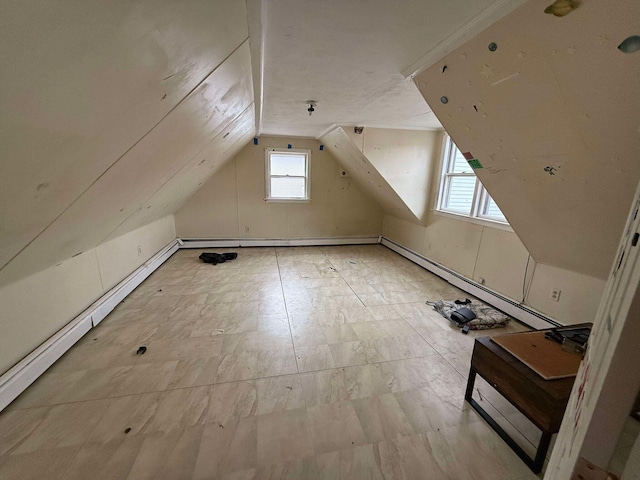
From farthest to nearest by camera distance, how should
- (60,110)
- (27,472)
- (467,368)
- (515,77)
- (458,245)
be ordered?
(458,245), (467,368), (515,77), (27,472), (60,110)

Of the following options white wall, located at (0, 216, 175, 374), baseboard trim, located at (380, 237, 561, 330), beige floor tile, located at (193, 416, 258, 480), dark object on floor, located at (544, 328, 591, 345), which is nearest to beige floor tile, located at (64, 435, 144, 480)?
beige floor tile, located at (193, 416, 258, 480)

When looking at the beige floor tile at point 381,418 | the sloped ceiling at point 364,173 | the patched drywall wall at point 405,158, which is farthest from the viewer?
the sloped ceiling at point 364,173

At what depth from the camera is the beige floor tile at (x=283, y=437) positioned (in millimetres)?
1303

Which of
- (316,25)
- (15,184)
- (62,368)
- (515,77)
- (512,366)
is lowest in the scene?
(62,368)

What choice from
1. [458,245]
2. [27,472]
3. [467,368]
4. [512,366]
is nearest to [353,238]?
[458,245]

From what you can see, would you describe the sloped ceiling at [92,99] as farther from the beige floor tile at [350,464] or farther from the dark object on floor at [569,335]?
the dark object on floor at [569,335]

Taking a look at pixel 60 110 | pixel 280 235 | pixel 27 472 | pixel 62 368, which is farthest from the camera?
pixel 280 235

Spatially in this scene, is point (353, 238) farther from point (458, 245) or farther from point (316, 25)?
point (316, 25)

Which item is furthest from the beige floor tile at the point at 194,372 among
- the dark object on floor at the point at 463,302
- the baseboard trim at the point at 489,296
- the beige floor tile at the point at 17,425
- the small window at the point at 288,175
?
the small window at the point at 288,175

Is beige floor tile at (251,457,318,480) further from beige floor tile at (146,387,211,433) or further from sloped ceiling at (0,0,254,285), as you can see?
sloped ceiling at (0,0,254,285)

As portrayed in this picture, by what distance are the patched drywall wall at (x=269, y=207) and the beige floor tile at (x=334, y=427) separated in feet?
12.9

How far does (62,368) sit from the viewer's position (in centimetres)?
→ 183

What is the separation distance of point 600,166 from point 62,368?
11.4ft

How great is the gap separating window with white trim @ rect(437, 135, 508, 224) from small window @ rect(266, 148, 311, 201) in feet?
7.93
